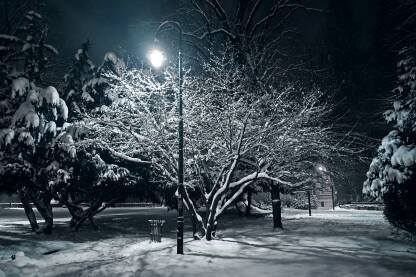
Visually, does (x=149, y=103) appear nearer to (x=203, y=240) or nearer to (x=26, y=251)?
(x=203, y=240)

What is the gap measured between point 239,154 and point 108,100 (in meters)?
8.96

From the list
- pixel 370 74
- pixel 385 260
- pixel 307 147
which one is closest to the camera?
pixel 385 260

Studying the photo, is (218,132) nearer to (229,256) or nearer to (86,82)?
(229,256)

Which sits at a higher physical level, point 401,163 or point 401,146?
point 401,146

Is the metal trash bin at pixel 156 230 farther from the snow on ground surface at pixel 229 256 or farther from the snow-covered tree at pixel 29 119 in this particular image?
the snow-covered tree at pixel 29 119

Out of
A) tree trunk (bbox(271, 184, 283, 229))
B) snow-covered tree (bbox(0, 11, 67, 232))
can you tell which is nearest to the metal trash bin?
snow-covered tree (bbox(0, 11, 67, 232))

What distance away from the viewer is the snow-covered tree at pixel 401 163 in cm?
1181

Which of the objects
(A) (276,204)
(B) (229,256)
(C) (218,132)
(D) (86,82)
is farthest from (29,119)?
(A) (276,204)

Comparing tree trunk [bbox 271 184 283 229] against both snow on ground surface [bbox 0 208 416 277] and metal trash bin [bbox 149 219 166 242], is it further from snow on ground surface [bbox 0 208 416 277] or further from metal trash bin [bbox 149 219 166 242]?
metal trash bin [bbox 149 219 166 242]

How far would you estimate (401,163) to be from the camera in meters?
11.7

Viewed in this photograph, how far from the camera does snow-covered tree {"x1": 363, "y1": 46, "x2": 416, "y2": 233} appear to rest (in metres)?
11.8

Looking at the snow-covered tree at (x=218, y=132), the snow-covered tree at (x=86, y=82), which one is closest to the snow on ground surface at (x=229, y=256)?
the snow-covered tree at (x=218, y=132)

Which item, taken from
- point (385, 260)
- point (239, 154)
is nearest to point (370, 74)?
point (239, 154)

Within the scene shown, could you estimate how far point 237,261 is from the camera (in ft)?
34.9
